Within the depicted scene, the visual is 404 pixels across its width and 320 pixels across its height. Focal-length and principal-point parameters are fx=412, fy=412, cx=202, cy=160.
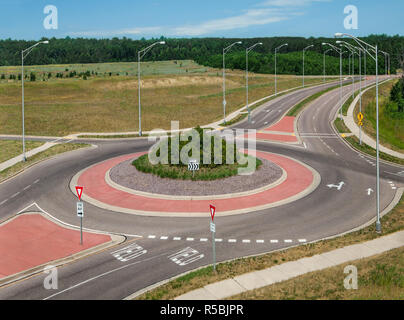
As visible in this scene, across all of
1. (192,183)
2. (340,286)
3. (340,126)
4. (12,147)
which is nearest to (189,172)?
(192,183)

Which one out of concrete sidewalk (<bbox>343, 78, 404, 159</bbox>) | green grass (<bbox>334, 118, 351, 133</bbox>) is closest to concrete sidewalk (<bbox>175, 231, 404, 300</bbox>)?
concrete sidewalk (<bbox>343, 78, 404, 159</bbox>)

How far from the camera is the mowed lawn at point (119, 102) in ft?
177

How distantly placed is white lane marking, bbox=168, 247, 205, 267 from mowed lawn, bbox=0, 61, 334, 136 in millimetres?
35081

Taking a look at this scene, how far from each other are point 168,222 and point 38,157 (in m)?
20.3

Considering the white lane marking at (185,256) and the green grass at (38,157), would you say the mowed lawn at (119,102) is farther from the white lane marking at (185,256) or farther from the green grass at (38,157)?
the white lane marking at (185,256)

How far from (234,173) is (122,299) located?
15.7 metres

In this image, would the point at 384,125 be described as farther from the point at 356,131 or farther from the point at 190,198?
the point at 190,198

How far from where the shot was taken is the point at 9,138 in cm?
4616

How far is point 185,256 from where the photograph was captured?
1773cm

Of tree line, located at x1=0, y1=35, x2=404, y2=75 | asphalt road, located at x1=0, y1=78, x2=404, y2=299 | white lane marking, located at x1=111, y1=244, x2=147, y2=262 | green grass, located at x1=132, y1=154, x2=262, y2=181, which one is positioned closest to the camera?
asphalt road, located at x1=0, y1=78, x2=404, y2=299

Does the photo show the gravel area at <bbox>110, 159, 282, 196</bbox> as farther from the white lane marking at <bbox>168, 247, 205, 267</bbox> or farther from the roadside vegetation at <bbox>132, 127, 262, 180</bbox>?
the white lane marking at <bbox>168, 247, 205, 267</bbox>

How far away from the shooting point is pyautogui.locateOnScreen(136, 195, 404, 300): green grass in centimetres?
1445
